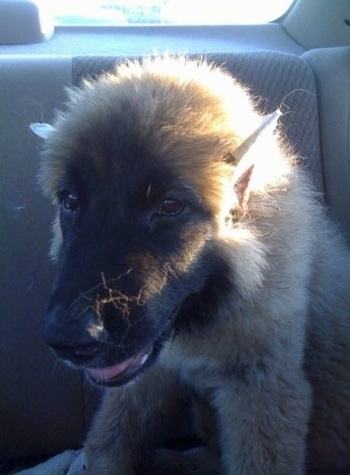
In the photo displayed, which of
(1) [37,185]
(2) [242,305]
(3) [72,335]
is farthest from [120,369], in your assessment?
(1) [37,185]

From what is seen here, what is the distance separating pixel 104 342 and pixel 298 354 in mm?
617

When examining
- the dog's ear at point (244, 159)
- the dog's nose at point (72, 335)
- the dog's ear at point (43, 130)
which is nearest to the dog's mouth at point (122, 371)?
the dog's nose at point (72, 335)

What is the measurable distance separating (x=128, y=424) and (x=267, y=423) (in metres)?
0.45

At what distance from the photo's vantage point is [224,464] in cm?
226

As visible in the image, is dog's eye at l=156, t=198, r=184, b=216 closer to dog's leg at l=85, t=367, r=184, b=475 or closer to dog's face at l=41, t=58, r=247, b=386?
dog's face at l=41, t=58, r=247, b=386

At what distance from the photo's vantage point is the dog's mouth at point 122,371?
1869 millimetres

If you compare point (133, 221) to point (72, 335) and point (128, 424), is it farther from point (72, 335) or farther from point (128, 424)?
point (128, 424)

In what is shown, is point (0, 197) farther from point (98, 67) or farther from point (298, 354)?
point (298, 354)

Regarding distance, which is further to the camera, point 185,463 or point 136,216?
point 185,463

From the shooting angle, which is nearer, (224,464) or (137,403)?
(224,464)

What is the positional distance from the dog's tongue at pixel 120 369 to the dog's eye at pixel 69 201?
0.34 meters

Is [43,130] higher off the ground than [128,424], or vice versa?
[43,130]

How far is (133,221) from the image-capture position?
185 centimetres

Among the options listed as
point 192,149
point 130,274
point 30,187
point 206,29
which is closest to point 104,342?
point 130,274
